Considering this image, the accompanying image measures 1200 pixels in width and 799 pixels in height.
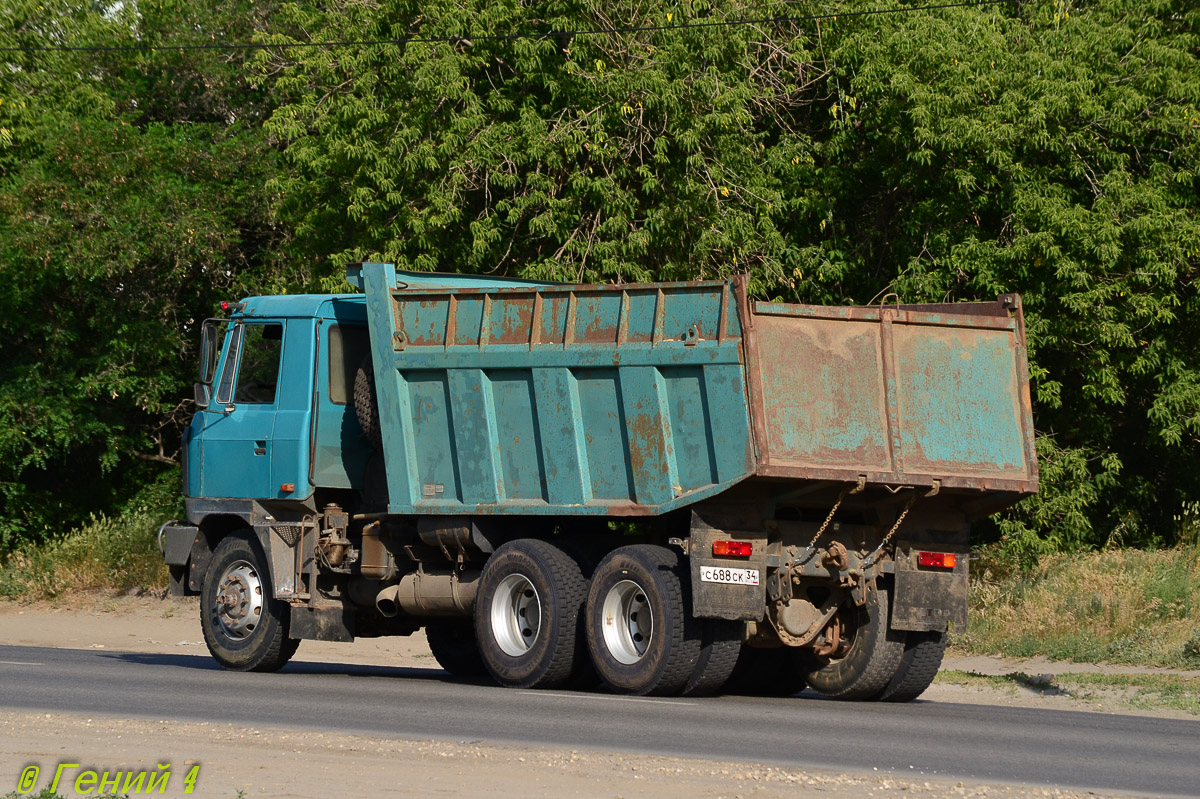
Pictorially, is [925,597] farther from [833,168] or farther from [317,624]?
[833,168]

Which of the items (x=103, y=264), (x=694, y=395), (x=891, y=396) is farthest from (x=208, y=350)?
(x=103, y=264)

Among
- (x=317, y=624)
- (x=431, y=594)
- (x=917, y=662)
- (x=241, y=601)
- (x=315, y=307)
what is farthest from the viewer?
(x=241, y=601)

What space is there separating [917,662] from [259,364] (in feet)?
20.1

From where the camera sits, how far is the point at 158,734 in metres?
8.94

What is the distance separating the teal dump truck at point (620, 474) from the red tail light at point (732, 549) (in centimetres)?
2

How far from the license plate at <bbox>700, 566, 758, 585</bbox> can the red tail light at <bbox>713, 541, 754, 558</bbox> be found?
10cm

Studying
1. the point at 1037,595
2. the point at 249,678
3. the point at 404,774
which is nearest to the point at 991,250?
the point at 1037,595

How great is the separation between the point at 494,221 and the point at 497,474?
7.93 m

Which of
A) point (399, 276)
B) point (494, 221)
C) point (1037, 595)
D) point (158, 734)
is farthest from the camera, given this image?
point (494, 221)

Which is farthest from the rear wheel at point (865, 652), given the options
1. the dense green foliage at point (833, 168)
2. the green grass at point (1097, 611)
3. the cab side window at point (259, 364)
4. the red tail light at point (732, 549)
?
the dense green foliage at point (833, 168)

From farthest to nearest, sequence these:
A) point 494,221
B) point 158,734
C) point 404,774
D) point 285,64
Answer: point 285,64 → point 494,221 → point 158,734 → point 404,774

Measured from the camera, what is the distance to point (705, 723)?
9.75 meters

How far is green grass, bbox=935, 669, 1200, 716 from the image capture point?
40.8ft

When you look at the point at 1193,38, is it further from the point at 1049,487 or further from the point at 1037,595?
the point at 1037,595
